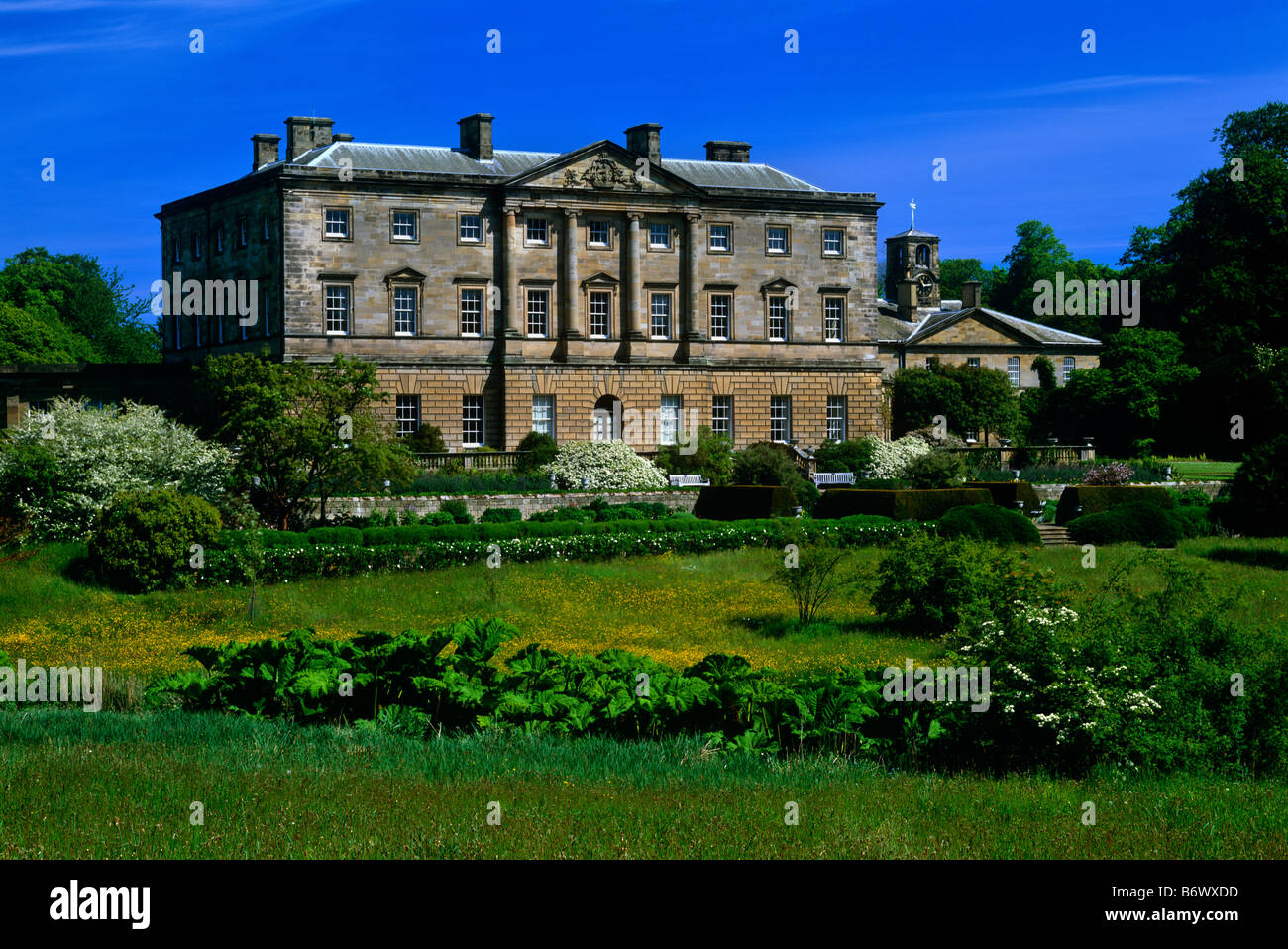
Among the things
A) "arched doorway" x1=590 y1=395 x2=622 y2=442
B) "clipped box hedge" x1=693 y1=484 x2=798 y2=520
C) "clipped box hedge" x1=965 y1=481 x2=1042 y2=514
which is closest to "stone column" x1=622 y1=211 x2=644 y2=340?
"arched doorway" x1=590 y1=395 x2=622 y2=442

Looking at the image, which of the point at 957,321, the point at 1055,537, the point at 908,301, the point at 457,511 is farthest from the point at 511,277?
the point at 908,301

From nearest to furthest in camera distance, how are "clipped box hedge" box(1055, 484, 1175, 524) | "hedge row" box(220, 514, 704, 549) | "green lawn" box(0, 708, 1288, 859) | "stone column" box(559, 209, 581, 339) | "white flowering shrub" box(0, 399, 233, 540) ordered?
"green lawn" box(0, 708, 1288, 859)
"hedge row" box(220, 514, 704, 549)
"white flowering shrub" box(0, 399, 233, 540)
"clipped box hedge" box(1055, 484, 1175, 524)
"stone column" box(559, 209, 581, 339)

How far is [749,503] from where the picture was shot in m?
38.0

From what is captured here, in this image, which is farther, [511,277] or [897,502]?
[511,277]

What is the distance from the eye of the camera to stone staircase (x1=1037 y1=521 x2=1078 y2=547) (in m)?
35.7

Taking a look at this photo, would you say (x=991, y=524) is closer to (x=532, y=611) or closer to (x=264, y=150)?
(x=532, y=611)

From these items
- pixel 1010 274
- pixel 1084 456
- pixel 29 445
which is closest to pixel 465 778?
pixel 29 445

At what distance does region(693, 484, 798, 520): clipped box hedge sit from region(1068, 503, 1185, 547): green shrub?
8.01 meters

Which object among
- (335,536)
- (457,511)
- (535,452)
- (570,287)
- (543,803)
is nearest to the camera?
(543,803)

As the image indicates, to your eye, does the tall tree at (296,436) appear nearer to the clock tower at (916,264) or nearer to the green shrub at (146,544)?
the green shrub at (146,544)

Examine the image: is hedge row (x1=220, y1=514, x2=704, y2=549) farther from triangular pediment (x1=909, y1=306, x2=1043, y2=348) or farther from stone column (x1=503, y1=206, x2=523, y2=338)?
triangular pediment (x1=909, y1=306, x2=1043, y2=348)

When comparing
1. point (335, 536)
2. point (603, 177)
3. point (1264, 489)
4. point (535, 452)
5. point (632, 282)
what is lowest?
point (335, 536)

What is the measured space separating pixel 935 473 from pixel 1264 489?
10343 mm
